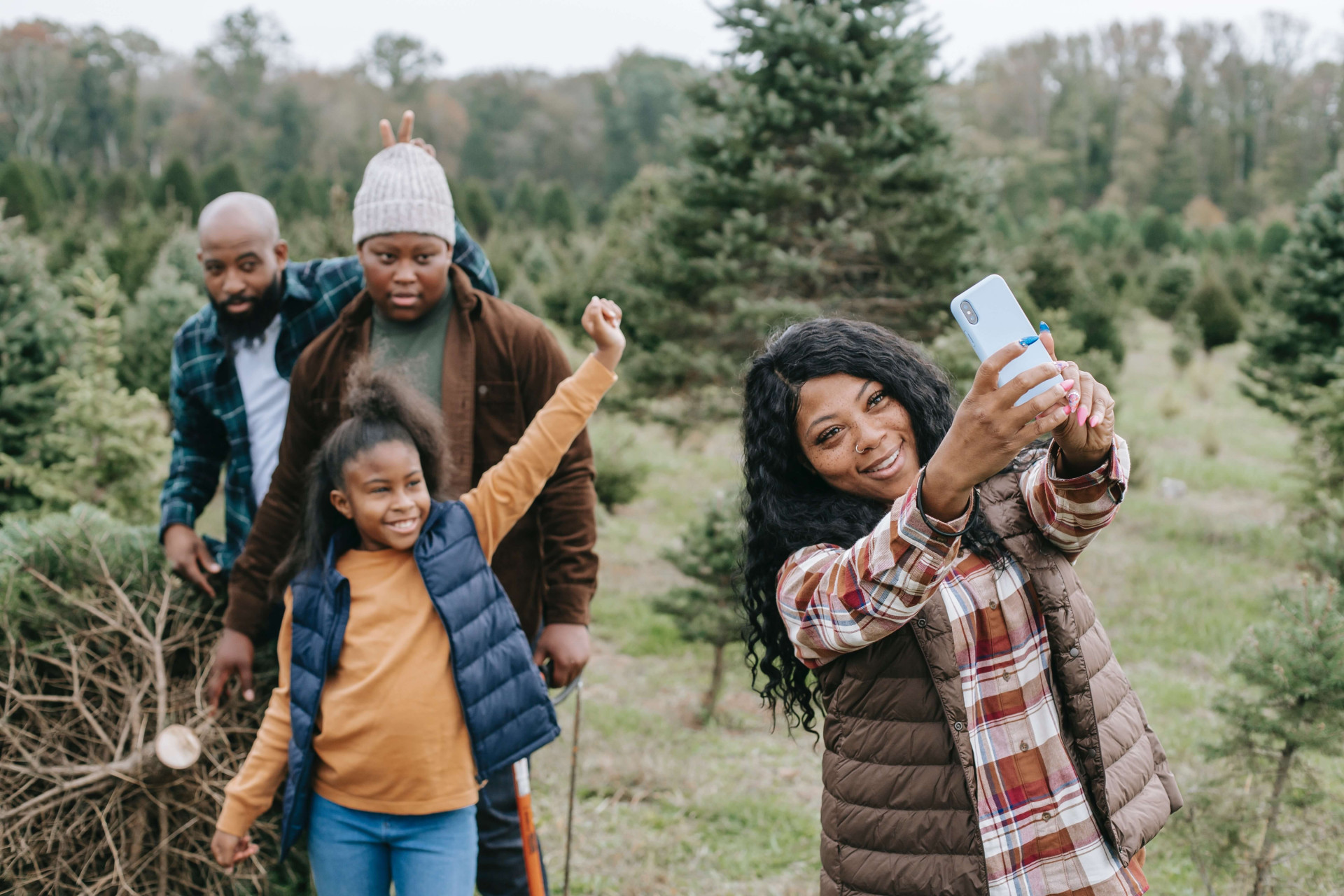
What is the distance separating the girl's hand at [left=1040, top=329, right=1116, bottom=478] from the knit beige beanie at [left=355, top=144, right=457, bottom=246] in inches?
64.8

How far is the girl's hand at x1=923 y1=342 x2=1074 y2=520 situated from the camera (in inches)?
45.1

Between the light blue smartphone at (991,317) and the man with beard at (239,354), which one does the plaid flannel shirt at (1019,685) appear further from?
the man with beard at (239,354)

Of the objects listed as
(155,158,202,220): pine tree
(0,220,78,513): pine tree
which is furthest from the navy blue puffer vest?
(155,158,202,220): pine tree

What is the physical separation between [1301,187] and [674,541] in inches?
1468

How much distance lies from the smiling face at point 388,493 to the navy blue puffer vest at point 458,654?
0.04m

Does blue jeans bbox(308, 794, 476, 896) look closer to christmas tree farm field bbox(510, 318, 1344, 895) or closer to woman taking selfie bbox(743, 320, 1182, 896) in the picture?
christmas tree farm field bbox(510, 318, 1344, 895)

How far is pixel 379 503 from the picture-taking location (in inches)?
85.8

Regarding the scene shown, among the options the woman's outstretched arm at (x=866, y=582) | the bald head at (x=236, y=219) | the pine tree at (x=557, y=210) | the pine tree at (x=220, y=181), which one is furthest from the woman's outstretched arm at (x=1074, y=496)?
the pine tree at (x=557, y=210)

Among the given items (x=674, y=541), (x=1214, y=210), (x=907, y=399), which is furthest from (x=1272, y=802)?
(x=1214, y=210)

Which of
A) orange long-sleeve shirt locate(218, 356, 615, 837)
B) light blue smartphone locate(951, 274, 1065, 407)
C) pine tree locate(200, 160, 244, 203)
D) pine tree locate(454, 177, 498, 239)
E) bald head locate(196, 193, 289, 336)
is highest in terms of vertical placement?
pine tree locate(200, 160, 244, 203)

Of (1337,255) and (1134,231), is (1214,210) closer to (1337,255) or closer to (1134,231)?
(1134,231)

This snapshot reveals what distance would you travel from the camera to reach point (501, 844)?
2.52m

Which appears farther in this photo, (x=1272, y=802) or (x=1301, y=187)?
(x=1301, y=187)

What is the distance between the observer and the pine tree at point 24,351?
5426mm
